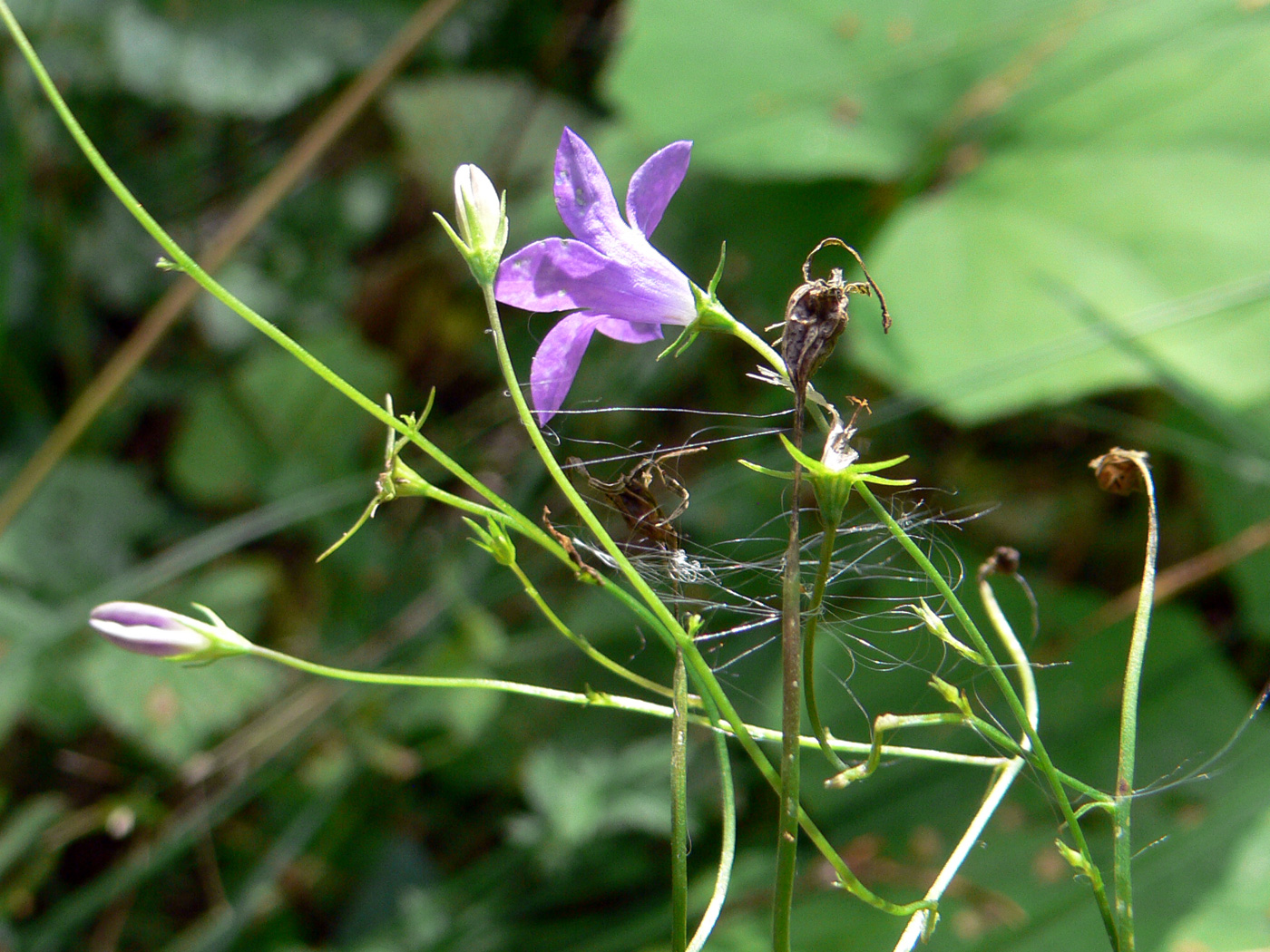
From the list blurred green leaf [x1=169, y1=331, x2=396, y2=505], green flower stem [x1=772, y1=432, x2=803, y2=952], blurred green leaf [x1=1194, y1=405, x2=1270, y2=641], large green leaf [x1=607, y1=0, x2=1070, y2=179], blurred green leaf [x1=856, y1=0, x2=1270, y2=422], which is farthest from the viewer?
blurred green leaf [x1=169, y1=331, x2=396, y2=505]

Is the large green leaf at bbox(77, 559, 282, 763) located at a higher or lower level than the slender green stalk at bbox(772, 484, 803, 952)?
lower

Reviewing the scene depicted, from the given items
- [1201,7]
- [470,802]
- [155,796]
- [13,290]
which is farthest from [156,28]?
[1201,7]

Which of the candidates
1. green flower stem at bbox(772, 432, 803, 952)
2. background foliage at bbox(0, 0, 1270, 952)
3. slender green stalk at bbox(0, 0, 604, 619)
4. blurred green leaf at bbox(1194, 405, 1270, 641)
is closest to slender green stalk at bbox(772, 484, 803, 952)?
green flower stem at bbox(772, 432, 803, 952)

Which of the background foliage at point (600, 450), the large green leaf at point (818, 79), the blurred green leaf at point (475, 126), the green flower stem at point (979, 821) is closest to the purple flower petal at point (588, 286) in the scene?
the green flower stem at point (979, 821)

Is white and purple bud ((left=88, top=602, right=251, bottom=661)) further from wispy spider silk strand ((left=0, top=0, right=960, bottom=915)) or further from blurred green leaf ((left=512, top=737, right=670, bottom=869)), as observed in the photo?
blurred green leaf ((left=512, top=737, right=670, bottom=869))

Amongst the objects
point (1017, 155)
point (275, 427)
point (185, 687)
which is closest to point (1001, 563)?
point (1017, 155)

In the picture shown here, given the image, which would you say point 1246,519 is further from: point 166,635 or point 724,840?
point 166,635

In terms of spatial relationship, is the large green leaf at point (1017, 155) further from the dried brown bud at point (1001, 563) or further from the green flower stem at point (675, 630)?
the green flower stem at point (675, 630)

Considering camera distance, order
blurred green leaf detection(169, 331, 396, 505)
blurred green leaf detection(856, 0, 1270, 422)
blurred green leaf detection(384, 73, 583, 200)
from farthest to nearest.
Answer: blurred green leaf detection(384, 73, 583, 200) → blurred green leaf detection(169, 331, 396, 505) → blurred green leaf detection(856, 0, 1270, 422)
